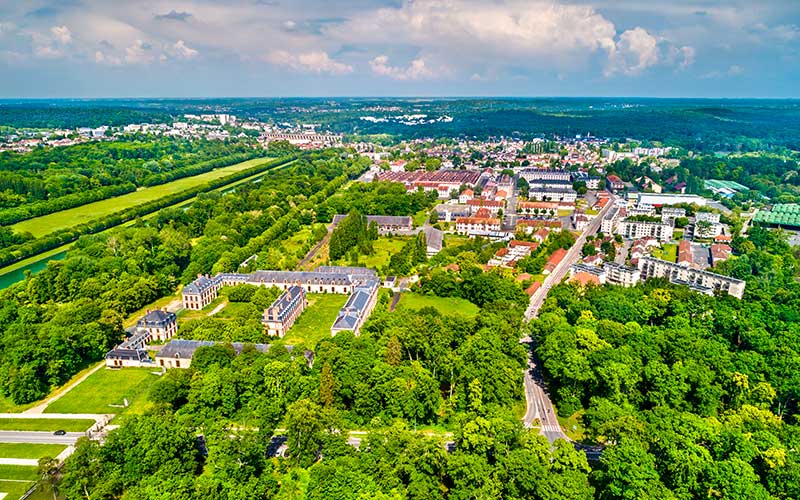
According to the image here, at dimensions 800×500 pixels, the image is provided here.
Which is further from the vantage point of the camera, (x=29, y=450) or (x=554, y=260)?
(x=554, y=260)

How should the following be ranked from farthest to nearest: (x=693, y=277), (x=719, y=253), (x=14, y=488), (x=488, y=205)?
(x=488, y=205)
(x=719, y=253)
(x=693, y=277)
(x=14, y=488)

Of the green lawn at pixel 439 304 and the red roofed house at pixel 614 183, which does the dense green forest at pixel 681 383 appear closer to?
the green lawn at pixel 439 304

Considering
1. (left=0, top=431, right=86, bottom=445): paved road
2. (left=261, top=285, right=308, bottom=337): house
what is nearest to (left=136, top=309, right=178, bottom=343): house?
(left=261, top=285, right=308, bottom=337): house

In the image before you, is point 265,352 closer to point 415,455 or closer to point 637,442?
point 415,455

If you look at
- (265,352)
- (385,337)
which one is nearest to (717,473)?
(385,337)

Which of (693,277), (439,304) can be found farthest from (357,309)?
(693,277)

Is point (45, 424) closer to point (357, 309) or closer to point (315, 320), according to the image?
point (315, 320)

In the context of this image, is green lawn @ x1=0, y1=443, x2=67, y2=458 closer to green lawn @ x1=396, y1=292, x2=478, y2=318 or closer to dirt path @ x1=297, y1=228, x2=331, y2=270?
green lawn @ x1=396, y1=292, x2=478, y2=318
